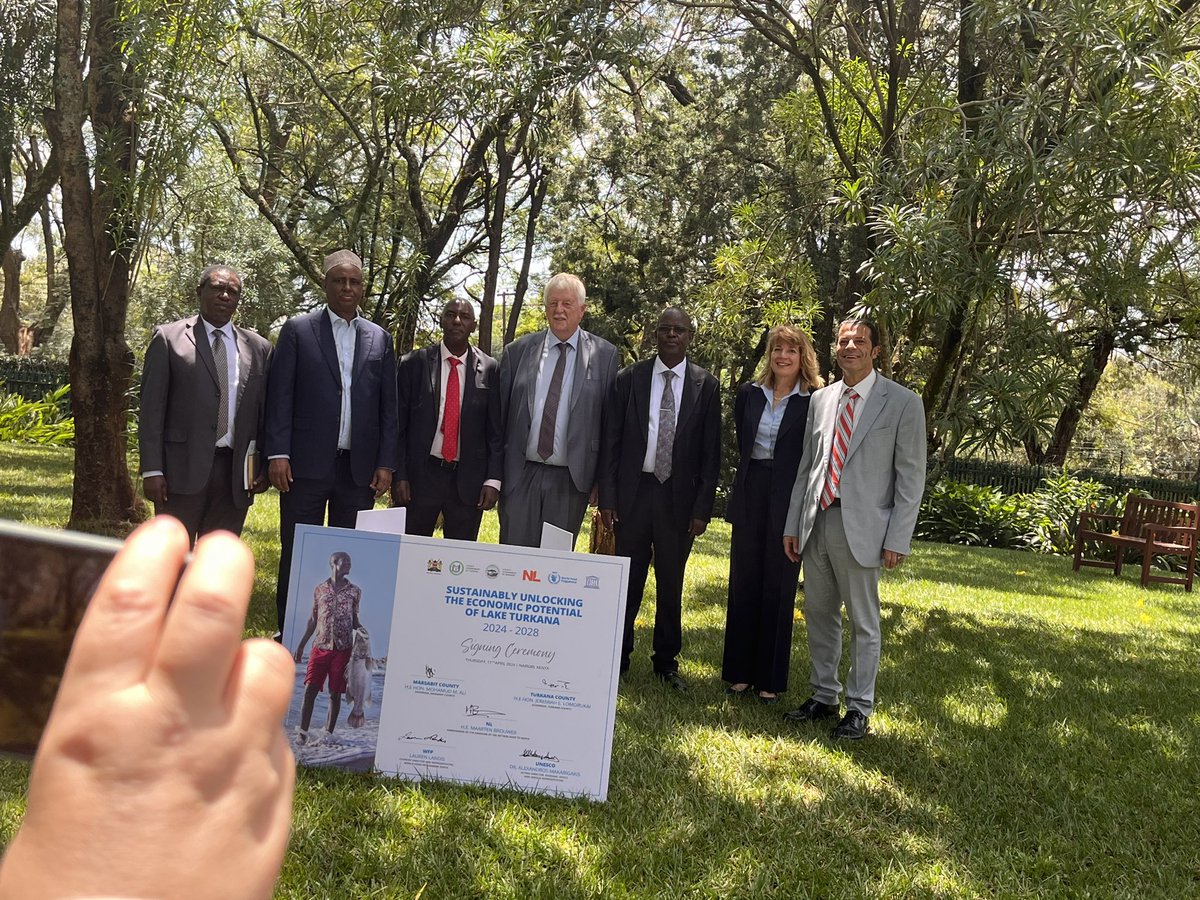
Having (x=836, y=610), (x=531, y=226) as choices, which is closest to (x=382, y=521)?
(x=836, y=610)

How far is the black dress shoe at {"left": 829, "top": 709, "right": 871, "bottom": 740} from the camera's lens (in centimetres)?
522

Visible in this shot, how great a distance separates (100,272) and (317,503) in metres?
4.57

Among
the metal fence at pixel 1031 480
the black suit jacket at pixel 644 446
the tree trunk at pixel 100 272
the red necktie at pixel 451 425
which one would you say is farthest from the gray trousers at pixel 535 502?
the metal fence at pixel 1031 480

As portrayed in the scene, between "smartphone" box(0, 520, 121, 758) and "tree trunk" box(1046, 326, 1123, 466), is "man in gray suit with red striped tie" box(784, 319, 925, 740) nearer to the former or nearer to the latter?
"smartphone" box(0, 520, 121, 758)

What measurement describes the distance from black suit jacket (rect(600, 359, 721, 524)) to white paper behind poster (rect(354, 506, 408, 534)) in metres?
1.91

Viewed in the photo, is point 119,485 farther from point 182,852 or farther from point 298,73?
point 182,852

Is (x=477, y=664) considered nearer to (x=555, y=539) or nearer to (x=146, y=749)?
(x=555, y=539)

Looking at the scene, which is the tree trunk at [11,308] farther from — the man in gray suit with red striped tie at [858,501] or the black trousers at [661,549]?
the man in gray suit with red striped tie at [858,501]

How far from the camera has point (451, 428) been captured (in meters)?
5.95

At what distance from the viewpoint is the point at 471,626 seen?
420cm

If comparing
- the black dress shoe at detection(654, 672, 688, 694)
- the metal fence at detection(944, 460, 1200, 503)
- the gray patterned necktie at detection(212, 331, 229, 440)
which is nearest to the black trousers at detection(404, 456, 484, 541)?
the gray patterned necktie at detection(212, 331, 229, 440)

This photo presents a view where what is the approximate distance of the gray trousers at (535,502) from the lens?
19.1ft

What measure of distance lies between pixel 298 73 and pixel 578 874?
10.7 meters

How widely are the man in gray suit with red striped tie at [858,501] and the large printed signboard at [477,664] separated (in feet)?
5.69
